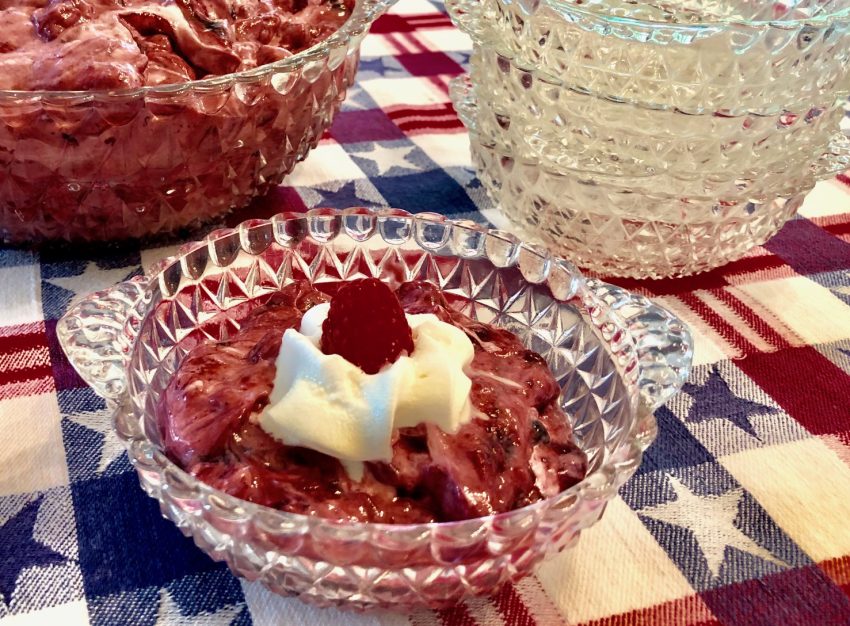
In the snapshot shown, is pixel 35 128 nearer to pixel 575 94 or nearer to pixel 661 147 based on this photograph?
pixel 575 94

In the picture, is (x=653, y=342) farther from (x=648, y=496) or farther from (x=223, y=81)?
(x=223, y=81)

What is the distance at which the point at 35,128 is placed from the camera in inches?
40.4

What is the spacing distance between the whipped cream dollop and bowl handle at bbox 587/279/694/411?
0.58 feet

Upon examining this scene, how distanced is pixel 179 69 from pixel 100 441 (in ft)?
1.72

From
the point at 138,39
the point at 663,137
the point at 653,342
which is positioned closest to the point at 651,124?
the point at 663,137

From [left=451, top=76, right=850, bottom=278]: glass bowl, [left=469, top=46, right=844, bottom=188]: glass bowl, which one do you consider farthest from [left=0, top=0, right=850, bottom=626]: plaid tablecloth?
[left=469, top=46, right=844, bottom=188]: glass bowl

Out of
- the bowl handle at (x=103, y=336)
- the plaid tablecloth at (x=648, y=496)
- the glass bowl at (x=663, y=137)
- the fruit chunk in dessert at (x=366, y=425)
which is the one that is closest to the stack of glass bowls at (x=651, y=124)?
the glass bowl at (x=663, y=137)

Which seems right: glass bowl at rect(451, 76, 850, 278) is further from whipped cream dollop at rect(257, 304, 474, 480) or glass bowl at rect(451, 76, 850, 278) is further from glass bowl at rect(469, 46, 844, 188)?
whipped cream dollop at rect(257, 304, 474, 480)

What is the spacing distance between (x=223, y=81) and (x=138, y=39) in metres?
0.19

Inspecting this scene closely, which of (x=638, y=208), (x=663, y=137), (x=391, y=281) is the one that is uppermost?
(x=663, y=137)

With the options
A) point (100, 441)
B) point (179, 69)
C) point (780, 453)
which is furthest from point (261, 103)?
point (780, 453)

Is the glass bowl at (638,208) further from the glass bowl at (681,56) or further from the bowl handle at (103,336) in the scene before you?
the bowl handle at (103,336)

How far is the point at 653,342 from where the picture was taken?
0.87 m

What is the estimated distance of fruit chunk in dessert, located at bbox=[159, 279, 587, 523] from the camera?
28.5 inches
